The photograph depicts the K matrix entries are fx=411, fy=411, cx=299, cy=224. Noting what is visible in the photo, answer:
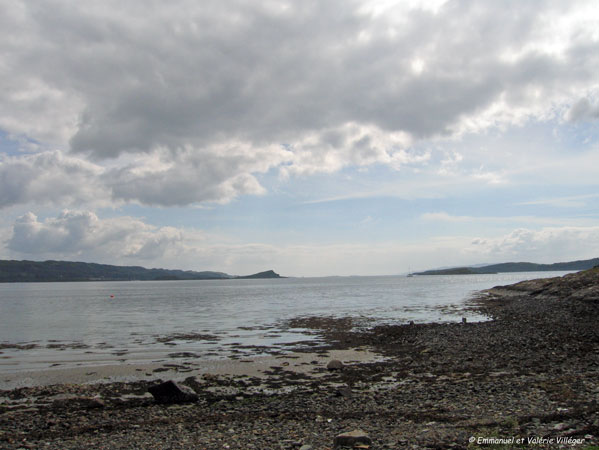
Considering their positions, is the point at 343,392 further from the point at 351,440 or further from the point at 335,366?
the point at 351,440

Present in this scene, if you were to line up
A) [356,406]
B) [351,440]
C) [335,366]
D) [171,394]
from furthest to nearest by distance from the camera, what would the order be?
[335,366], [171,394], [356,406], [351,440]

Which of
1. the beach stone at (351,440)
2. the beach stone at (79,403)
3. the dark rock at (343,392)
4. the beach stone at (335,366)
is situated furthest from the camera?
the beach stone at (335,366)

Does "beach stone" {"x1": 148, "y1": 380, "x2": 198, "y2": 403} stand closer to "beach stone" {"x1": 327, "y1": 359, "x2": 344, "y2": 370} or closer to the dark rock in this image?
the dark rock

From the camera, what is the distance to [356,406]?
1358 centimetres

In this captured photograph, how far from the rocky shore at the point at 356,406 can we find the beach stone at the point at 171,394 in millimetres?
308

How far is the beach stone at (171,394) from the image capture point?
15.1m

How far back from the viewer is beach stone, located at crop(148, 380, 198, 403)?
15.1 metres

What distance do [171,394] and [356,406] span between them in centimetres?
678

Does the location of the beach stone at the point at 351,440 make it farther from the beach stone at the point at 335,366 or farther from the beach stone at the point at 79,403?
the beach stone at the point at 335,366

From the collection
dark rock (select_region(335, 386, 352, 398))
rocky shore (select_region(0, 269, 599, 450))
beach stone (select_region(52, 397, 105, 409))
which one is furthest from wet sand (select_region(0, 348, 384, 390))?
dark rock (select_region(335, 386, 352, 398))

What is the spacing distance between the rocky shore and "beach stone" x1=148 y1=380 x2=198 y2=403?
0.31 m

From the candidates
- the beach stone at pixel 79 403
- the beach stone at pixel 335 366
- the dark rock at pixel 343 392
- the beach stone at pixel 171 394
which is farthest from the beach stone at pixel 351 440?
the beach stone at pixel 335 366

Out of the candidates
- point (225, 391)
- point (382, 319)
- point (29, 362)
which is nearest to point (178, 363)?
point (225, 391)

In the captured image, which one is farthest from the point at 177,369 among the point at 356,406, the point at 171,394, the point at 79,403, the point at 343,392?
the point at 356,406
